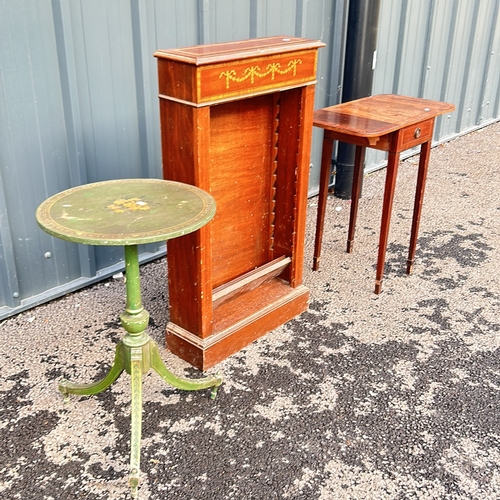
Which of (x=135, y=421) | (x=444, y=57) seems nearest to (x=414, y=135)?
(x=135, y=421)

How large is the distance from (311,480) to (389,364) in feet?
2.84

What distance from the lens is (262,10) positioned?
13.2 feet

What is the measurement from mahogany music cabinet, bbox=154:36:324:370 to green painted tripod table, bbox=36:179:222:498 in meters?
0.24

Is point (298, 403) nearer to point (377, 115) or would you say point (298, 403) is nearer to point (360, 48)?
point (377, 115)

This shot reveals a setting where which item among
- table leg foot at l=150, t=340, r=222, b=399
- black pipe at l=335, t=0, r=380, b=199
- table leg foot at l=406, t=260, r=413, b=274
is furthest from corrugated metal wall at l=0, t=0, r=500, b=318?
table leg foot at l=406, t=260, r=413, b=274

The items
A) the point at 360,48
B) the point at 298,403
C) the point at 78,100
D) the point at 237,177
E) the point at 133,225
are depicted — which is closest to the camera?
the point at 133,225

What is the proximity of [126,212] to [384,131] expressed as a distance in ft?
4.75

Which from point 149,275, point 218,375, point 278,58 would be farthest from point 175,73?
point 149,275

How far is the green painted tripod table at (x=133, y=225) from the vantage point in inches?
77.7

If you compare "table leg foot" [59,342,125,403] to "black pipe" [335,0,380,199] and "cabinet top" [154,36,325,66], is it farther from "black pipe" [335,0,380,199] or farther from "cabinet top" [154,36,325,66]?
"black pipe" [335,0,380,199]

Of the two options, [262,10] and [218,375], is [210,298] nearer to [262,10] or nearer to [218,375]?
[218,375]

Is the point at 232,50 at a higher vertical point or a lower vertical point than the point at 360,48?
higher

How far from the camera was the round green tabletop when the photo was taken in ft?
6.40

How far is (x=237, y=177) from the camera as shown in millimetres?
2908
